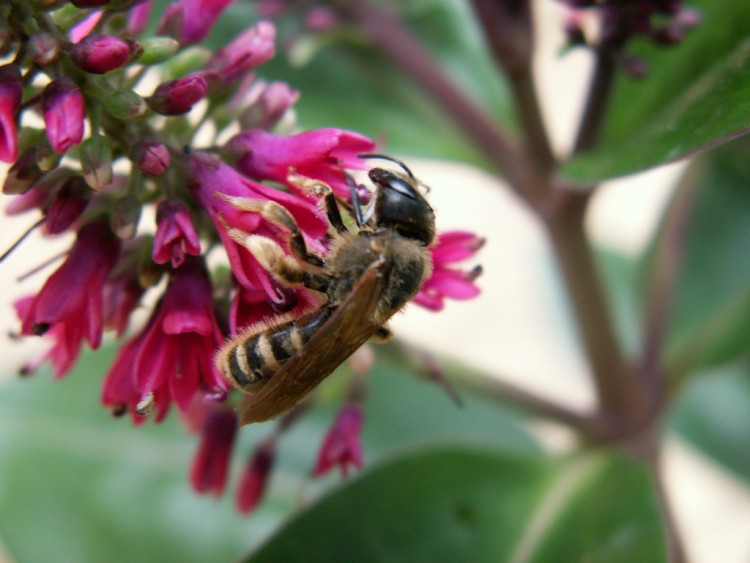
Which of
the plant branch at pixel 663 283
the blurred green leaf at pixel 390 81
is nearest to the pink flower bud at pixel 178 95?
the blurred green leaf at pixel 390 81

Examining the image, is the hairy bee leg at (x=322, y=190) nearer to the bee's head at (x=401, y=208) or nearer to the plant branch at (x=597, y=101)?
the bee's head at (x=401, y=208)

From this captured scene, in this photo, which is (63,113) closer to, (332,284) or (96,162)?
(96,162)

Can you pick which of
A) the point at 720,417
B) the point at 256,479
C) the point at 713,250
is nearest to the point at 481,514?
the point at 256,479

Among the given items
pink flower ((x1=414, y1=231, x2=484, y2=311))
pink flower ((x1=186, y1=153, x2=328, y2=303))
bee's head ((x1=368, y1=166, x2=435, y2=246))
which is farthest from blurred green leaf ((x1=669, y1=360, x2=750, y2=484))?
pink flower ((x1=186, y1=153, x2=328, y2=303))

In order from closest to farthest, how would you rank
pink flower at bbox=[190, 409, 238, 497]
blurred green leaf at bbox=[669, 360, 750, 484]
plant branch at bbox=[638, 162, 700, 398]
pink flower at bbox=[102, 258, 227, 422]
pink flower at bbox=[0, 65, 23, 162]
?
pink flower at bbox=[0, 65, 23, 162], pink flower at bbox=[102, 258, 227, 422], pink flower at bbox=[190, 409, 238, 497], plant branch at bbox=[638, 162, 700, 398], blurred green leaf at bbox=[669, 360, 750, 484]

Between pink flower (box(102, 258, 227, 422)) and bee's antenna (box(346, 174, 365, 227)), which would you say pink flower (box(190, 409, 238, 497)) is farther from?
bee's antenna (box(346, 174, 365, 227))
